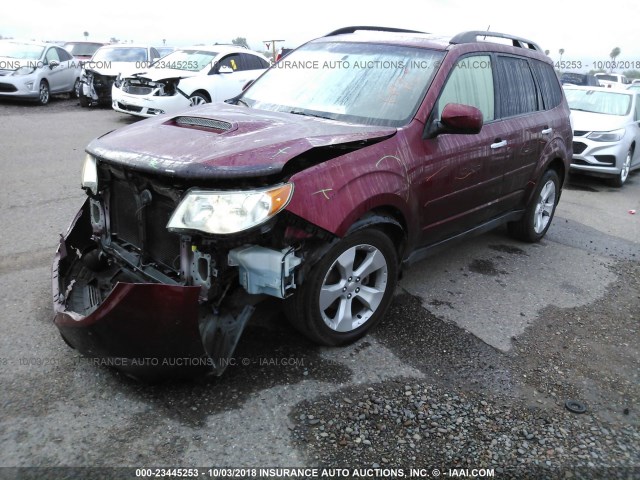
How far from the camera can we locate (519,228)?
216 inches

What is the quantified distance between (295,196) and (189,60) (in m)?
10.3

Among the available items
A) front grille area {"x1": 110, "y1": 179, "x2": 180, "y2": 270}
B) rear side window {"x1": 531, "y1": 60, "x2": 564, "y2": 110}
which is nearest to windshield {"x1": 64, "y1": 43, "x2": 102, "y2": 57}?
rear side window {"x1": 531, "y1": 60, "x2": 564, "y2": 110}

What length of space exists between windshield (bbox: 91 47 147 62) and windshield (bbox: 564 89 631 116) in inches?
438

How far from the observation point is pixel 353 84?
3.87 m

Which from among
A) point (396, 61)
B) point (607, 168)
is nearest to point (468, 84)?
point (396, 61)

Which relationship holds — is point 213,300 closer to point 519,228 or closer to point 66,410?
point 66,410

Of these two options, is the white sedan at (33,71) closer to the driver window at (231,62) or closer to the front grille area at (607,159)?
the driver window at (231,62)

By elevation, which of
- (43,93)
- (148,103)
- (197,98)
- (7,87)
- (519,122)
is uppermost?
(519,122)

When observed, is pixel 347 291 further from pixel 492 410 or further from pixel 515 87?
pixel 515 87

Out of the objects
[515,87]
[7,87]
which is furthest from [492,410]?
[7,87]

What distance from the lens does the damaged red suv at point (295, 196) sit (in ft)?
8.59

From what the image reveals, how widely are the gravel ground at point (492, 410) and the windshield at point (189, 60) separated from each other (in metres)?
9.45

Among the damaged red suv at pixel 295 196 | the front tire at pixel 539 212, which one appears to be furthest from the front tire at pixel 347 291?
the front tire at pixel 539 212

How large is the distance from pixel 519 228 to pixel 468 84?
198 cm
